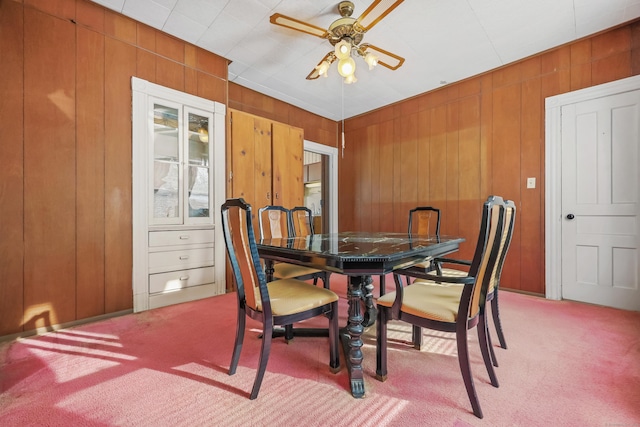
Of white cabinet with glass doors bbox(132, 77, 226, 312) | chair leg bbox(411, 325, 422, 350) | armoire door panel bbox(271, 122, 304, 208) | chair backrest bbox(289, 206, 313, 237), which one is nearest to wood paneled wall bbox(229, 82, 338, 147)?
armoire door panel bbox(271, 122, 304, 208)

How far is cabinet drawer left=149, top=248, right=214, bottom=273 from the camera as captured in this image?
2.74m

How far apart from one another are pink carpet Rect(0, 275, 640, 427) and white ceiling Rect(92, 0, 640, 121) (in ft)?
8.80

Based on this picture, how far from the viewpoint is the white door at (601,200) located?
262cm

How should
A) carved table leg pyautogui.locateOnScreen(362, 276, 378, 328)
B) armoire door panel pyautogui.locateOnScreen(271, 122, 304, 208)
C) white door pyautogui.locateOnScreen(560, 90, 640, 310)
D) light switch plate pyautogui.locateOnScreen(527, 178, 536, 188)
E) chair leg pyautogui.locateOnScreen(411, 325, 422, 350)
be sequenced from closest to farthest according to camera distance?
chair leg pyautogui.locateOnScreen(411, 325, 422, 350) → carved table leg pyautogui.locateOnScreen(362, 276, 378, 328) → white door pyautogui.locateOnScreen(560, 90, 640, 310) → light switch plate pyautogui.locateOnScreen(527, 178, 536, 188) → armoire door panel pyautogui.locateOnScreen(271, 122, 304, 208)

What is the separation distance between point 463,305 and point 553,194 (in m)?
2.59

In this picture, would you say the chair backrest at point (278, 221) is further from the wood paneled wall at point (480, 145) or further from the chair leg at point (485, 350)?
the wood paneled wall at point (480, 145)

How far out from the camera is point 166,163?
2.84 metres

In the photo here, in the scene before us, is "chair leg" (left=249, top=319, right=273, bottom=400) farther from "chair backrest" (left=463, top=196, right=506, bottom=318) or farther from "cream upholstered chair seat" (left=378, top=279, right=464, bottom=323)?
"chair backrest" (left=463, top=196, right=506, bottom=318)

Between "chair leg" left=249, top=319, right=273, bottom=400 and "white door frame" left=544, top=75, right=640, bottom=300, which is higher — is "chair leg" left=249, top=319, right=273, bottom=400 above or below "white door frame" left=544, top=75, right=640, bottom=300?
below

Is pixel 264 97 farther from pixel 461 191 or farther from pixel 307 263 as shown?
pixel 307 263

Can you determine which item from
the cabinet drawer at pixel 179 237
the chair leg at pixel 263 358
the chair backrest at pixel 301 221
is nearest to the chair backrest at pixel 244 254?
the chair leg at pixel 263 358

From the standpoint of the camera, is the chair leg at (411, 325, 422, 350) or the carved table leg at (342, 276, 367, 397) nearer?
the carved table leg at (342, 276, 367, 397)

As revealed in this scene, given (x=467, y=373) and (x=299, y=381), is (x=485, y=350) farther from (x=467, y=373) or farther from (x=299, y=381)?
(x=299, y=381)

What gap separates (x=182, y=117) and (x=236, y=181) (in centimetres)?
89
